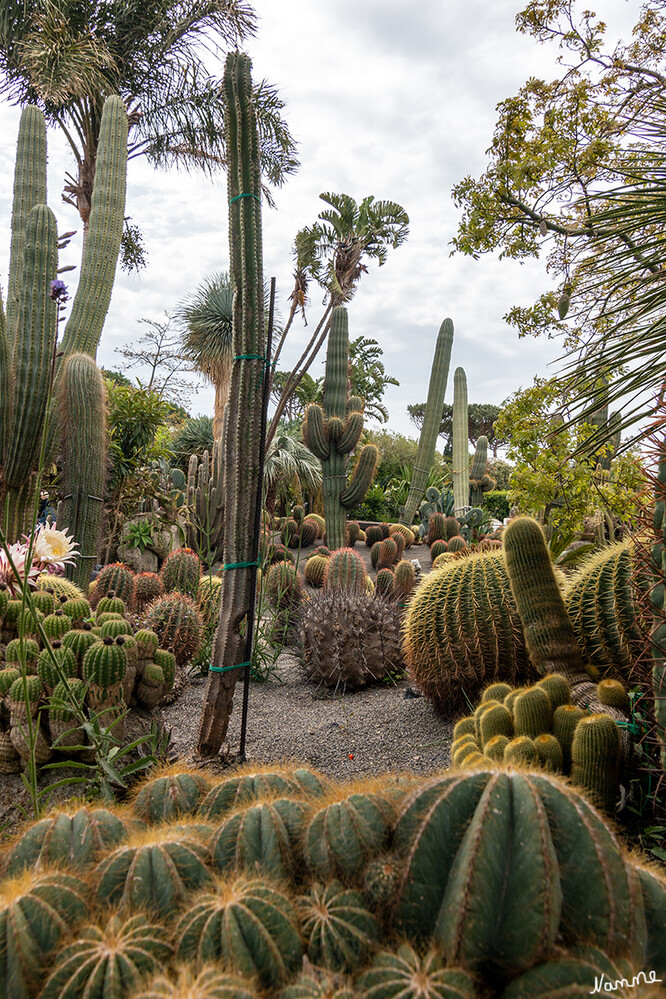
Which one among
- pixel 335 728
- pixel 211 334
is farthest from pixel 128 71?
pixel 335 728

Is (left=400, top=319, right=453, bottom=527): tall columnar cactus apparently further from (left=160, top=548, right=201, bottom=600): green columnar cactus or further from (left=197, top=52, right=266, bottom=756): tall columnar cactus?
(left=197, top=52, right=266, bottom=756): tall columnar cactus

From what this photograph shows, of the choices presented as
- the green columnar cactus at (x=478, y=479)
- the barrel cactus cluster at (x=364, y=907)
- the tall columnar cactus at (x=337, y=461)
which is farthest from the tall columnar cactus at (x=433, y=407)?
the barrel cactus cluster at (x=364, y=907)

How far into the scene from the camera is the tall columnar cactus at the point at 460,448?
44.6 ft

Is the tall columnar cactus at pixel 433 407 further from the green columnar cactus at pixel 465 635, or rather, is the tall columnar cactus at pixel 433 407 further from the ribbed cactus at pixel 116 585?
the green columnar cactus at pixel 465 635

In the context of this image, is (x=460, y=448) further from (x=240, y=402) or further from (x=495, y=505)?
(x=240, y=402)

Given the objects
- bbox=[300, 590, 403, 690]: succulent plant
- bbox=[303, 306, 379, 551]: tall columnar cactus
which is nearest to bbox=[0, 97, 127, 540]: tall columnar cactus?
bbox=[300, 590, 403, 690]: succulent plant

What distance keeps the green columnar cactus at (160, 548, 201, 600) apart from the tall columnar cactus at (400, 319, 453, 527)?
8020 millimetres

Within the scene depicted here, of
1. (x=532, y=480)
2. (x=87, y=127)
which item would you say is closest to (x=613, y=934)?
(x=532, y=480)

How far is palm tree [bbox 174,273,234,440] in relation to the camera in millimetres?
17422

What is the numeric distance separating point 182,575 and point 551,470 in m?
3.16

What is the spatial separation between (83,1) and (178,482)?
10.6 meters

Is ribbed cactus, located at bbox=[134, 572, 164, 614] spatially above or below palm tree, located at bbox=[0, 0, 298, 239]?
below

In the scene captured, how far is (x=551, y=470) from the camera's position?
4.92m

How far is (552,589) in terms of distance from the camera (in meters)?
2.59
